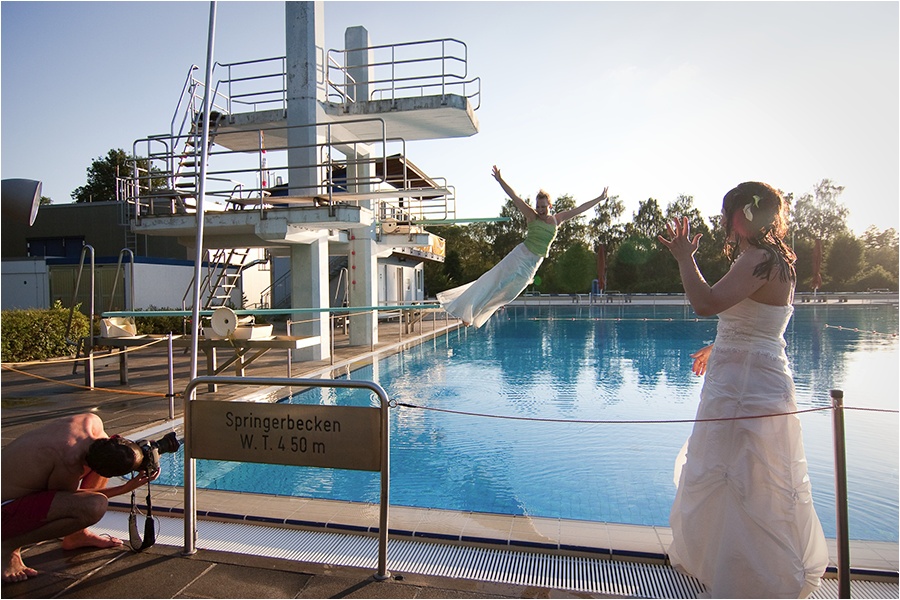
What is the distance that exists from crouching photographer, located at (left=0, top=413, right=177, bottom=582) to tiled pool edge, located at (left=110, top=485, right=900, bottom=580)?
42.6 inches

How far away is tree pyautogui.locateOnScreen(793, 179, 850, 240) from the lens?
143ft

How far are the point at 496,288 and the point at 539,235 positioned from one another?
706mm

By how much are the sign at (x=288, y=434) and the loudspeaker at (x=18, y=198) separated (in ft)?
4.66

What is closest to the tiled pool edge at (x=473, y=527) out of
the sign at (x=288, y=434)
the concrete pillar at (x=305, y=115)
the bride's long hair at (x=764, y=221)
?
the sign at (x=288, y=434)

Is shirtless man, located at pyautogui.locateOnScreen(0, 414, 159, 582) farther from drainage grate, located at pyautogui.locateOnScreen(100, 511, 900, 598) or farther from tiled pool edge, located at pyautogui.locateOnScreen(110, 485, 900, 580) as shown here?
tiled pool edge, located at pyautogui.locateOnScreen(110, 485, 900, 580)

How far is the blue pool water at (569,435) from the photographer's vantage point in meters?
5.39

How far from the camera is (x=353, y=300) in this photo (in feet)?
51.0

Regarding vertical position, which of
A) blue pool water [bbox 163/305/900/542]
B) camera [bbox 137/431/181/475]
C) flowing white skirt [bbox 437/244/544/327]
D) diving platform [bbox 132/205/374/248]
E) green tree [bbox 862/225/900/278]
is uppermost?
green tree [bbox 862/225/900/278]

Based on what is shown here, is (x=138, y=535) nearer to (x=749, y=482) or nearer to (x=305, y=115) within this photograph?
(x=749, y=482)

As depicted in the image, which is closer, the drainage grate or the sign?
the drainage grate

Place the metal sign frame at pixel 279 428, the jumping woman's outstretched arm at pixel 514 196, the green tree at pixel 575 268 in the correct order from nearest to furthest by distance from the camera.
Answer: the metal sign frame at pixel 279 428, the jumping woman's outstretched arm at pixel 514 196, the green tree at pixel 575 268

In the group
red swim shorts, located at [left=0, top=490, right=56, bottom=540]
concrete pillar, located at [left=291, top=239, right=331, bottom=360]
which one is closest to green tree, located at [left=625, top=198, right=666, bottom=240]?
concrete pillar, located at [left=291, top=239, right=331, bottom=360]

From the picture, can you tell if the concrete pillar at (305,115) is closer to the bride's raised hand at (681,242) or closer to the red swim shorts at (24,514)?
the red swim shorts at (24,514)

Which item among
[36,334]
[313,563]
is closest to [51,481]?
[313,563]
